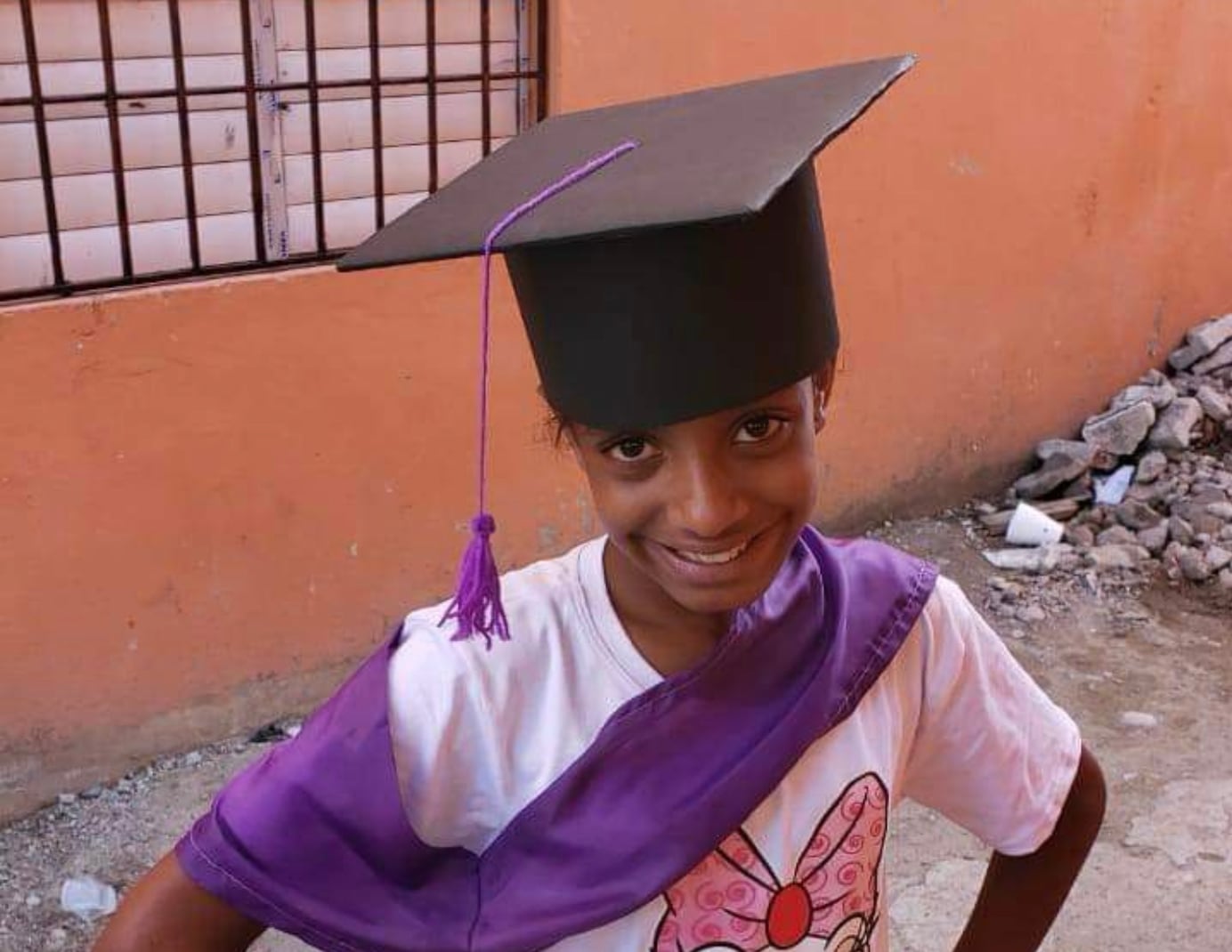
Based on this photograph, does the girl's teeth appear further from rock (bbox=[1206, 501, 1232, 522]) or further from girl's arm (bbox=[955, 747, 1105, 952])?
rock (bbox=[1206, 501, 1232, 522])

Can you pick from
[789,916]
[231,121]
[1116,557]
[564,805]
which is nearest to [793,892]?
[789,916]

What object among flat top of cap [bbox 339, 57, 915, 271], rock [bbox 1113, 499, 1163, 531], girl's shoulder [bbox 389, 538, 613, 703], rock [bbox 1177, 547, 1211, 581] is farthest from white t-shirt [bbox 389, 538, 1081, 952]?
rock [bbox 1113, 499, 1163, 531]

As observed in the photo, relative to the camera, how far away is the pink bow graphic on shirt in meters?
1.40

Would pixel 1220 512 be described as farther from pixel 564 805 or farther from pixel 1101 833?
pixel 564 805

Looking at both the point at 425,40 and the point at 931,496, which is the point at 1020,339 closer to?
the point at 931,496

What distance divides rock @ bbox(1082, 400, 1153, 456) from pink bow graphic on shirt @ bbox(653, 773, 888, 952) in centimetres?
404

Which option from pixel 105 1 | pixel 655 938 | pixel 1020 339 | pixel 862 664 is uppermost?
pixel 105 1

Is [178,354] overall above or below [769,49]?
below

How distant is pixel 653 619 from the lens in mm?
1417

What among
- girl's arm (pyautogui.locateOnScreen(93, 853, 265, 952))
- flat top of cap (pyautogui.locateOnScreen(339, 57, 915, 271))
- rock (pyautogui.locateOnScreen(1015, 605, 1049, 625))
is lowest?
rock (pyautogui.locateOnScreen(1015, 605, 1049, 625))

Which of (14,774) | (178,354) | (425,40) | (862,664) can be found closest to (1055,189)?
(425,40)

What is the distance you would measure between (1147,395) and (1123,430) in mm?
248

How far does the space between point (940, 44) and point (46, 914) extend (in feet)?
10.6

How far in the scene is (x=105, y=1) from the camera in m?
3.04
